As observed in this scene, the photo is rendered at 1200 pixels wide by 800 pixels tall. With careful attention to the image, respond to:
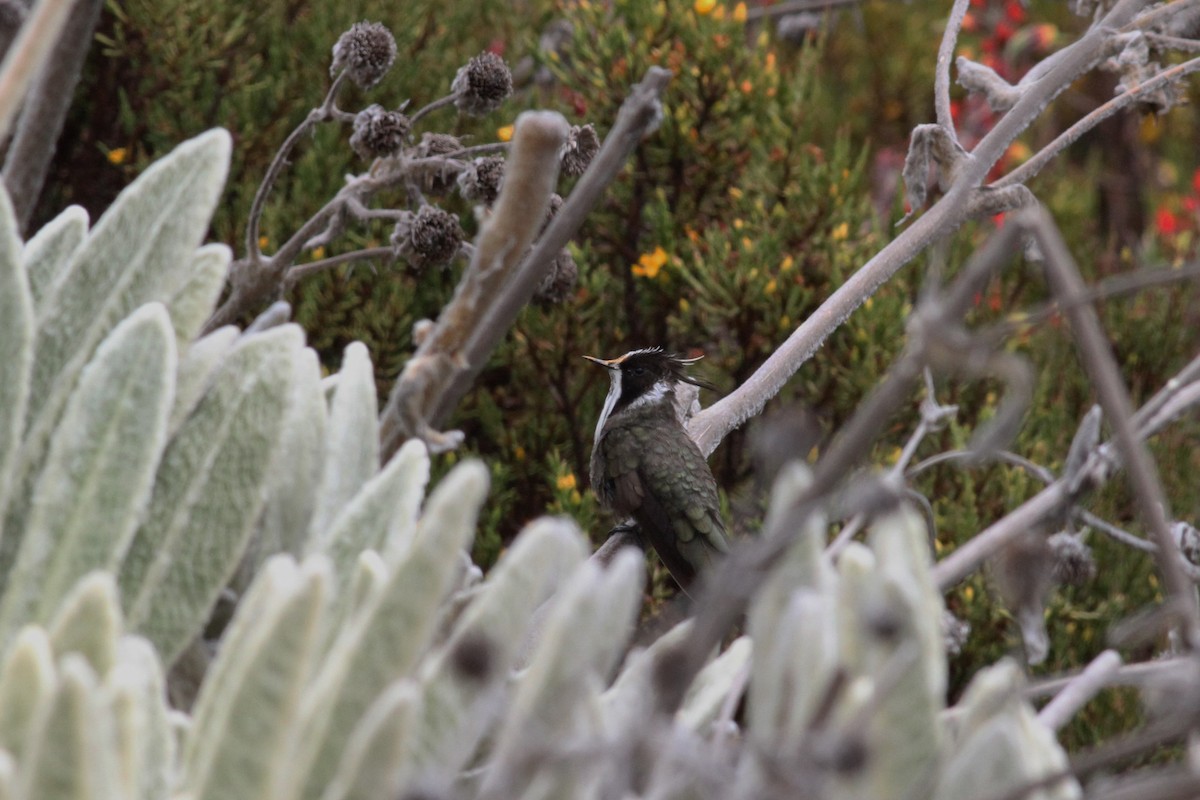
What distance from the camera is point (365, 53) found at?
2.35 meters

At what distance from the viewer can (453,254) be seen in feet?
7.70

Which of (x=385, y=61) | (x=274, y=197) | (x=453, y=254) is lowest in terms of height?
(x=274, y=197)

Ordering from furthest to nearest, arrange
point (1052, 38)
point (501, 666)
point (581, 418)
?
point (1052, 38)
point (581, 418)
point (501, 666)

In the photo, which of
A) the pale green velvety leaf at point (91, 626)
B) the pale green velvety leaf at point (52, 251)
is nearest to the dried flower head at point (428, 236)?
the pale green velvety leaf at point (52, 251)

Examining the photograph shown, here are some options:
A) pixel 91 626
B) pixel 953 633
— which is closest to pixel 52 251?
pixel 91 626

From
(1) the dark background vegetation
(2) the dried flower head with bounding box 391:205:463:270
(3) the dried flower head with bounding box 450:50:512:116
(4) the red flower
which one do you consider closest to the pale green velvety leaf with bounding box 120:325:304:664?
(2) the dried flower head with bounding box 391:205:463:270

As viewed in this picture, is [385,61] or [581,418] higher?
[385,61]

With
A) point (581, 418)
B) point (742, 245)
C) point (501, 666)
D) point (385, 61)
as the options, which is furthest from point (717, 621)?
point (581, 418)

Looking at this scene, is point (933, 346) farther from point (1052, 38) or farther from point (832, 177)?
point (1052, 38)

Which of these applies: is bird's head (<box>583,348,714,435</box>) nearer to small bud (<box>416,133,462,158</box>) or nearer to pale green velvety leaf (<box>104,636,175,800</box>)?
small bud (<box>416,133,462,158</box>)

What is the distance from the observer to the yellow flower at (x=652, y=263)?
12.2 feet

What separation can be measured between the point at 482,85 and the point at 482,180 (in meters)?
0.18

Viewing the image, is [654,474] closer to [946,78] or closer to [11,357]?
[946,78]

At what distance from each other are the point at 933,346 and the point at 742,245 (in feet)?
8.87
